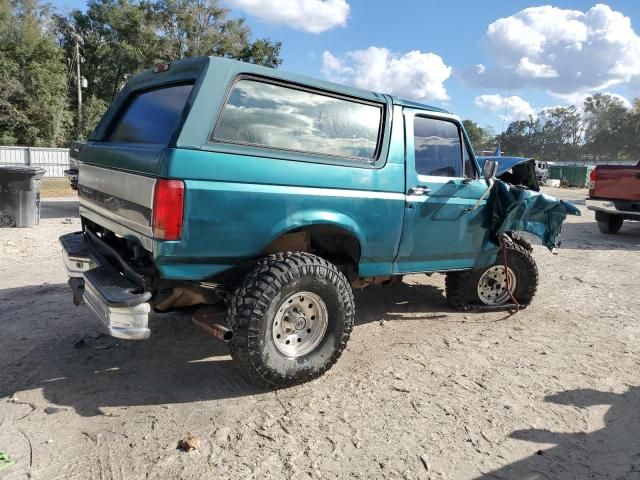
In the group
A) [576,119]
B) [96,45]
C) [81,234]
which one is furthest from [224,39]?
[576,119]

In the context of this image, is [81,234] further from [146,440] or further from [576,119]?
[576,119]

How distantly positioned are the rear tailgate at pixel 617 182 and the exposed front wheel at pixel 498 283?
708cm

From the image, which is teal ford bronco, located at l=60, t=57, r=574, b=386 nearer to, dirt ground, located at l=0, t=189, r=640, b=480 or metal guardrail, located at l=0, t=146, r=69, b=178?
dirt ground, located at l=0, t=189, r=640, b=480

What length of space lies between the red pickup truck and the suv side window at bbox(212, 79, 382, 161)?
916 centimetres

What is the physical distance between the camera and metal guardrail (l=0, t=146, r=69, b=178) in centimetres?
2395

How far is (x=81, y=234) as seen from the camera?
169 inches

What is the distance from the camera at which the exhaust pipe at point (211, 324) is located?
10.4 feet

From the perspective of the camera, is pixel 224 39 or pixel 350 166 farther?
pixel 224 39

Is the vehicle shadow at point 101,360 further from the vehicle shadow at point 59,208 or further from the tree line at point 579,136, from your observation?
the tree line at point 579,136

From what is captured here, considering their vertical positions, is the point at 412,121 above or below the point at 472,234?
above

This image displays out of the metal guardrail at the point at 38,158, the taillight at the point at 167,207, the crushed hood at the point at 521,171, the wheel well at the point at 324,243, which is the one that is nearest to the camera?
the taillight at the point at 167,207

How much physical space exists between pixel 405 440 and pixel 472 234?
2.29 m

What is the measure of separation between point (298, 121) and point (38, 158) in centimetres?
2587

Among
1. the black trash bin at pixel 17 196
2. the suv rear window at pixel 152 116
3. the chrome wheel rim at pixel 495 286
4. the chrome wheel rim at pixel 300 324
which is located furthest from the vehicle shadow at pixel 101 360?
the black trash bin at pixel 17 196
